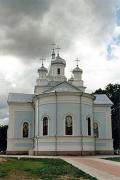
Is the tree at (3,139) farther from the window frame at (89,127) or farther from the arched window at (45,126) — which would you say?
the window frame at (89,127)

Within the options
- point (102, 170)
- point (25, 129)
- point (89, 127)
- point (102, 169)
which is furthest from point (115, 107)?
point (102, 170)

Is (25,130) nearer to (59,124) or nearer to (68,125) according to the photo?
(59,124)

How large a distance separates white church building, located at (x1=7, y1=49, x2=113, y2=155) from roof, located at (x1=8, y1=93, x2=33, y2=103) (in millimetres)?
114

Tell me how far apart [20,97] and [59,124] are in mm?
9320

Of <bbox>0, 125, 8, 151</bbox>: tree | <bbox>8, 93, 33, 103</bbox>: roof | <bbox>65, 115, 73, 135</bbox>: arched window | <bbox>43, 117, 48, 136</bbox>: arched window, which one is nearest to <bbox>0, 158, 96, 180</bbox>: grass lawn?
<bbox>65, 115, 73, 135</bbox>: arched window

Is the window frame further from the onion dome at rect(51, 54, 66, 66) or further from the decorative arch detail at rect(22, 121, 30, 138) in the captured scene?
the onion dome at rect(51, 54, 66, 66)

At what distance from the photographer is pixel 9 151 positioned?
3700cm

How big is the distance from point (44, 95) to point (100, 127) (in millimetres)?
8900

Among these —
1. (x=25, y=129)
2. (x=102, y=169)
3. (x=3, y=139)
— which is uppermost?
(x=25, y=129)

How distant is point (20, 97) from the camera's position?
39.4 metres

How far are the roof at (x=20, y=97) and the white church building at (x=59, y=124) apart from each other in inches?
4.5

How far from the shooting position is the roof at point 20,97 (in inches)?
1506

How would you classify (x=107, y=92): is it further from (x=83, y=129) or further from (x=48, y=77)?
(x=83, y=129)

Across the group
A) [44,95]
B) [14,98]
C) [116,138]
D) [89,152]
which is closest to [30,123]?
[14,98]
